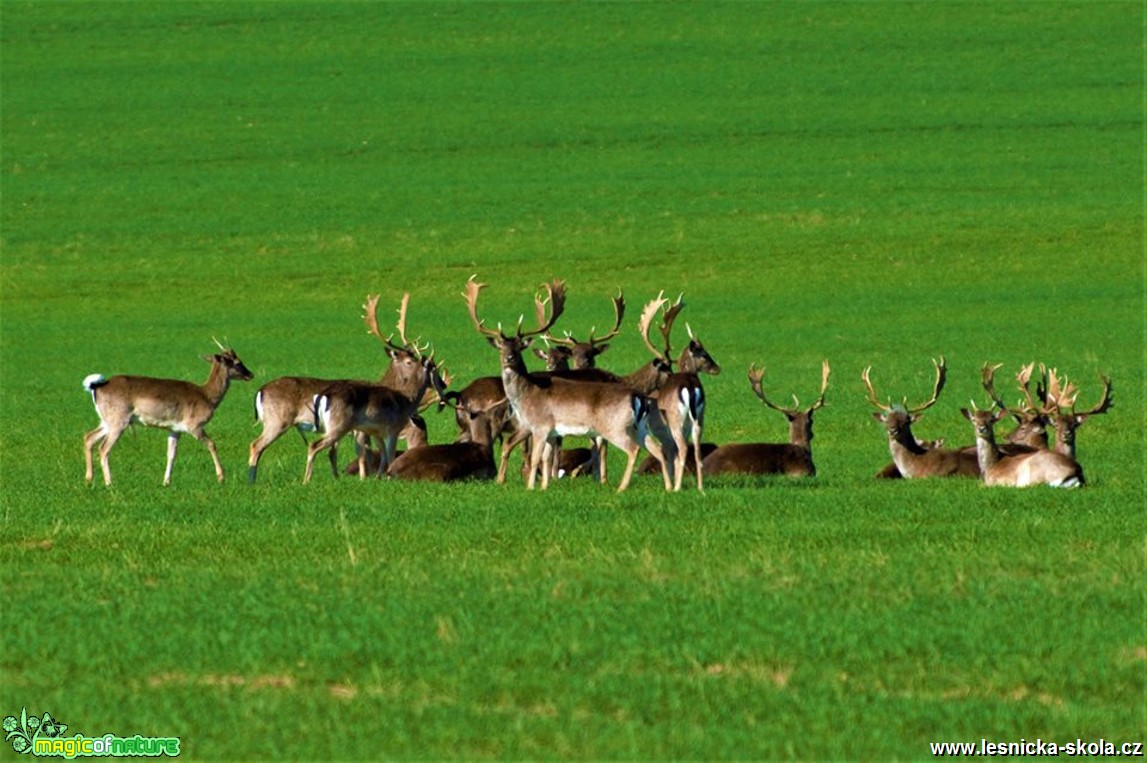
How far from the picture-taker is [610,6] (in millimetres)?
62781

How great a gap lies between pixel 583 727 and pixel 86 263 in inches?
1354

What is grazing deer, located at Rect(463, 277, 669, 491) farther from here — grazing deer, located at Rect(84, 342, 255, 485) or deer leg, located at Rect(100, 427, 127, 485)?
deer leg, located at Rect(100, 427, 127, 485)

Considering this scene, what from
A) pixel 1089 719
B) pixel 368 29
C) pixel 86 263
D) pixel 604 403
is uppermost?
pixel 368 29

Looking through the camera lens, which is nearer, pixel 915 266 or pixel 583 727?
pixel 583 727

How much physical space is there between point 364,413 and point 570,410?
2.25 metres

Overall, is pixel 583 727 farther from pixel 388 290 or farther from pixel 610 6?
pixel 610 6

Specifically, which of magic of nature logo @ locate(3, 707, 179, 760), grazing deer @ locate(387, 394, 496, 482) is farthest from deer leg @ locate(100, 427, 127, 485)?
magic of nature logo @ locate(3, 707, 179, 760)

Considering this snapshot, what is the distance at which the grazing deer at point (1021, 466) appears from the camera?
15539mm

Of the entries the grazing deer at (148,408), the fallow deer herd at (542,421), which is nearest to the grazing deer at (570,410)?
the fallow deer herd at (542,421)

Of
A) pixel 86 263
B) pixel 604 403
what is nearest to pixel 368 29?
pixel 86 263

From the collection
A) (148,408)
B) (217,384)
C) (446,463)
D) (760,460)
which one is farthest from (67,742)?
(760,460)

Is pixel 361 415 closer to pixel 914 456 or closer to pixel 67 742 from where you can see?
pixel 914 456

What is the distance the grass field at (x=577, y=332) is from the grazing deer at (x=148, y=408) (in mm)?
801

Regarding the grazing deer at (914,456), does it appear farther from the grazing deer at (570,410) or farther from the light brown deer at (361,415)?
the light brown deer at (361,415)
